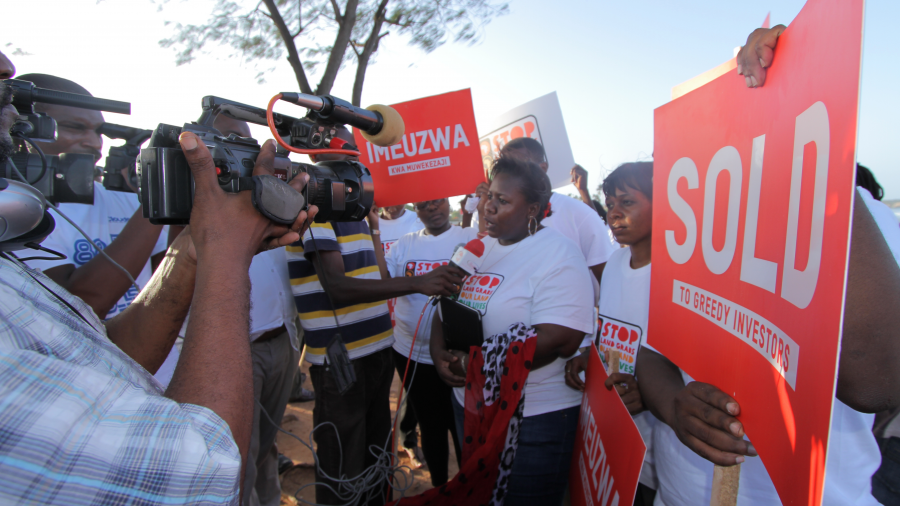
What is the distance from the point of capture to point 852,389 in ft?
2.59

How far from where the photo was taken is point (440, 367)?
2137mm

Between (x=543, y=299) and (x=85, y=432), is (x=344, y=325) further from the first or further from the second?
(x=85, y=432)

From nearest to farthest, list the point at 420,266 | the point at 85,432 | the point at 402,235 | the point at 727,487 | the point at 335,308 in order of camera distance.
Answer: the point at 85,432, the point at 727,487, the point at 335,308, the point at 420,266, the point at 402,235

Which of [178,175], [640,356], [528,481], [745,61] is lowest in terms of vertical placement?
[528,481]

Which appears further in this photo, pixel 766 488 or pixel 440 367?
pixel 440 367

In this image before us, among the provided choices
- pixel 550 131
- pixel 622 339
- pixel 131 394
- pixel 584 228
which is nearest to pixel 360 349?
pixel 622 339

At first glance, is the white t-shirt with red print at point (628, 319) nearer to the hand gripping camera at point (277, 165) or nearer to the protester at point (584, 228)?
the hand gripping camera at point (277, 165)

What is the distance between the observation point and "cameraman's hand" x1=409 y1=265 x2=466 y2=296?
2156 mm

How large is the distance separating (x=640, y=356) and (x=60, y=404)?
4.67 feet

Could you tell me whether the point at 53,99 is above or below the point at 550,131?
below

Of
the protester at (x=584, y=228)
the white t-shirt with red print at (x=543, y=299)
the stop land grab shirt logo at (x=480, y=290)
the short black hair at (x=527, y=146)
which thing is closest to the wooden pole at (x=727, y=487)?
the white t-shirt with red print at (x=543, y=299)

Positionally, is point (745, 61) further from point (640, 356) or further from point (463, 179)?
point (463, 179)

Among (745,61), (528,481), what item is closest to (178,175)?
(745,61)

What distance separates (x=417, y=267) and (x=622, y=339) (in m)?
1.52
